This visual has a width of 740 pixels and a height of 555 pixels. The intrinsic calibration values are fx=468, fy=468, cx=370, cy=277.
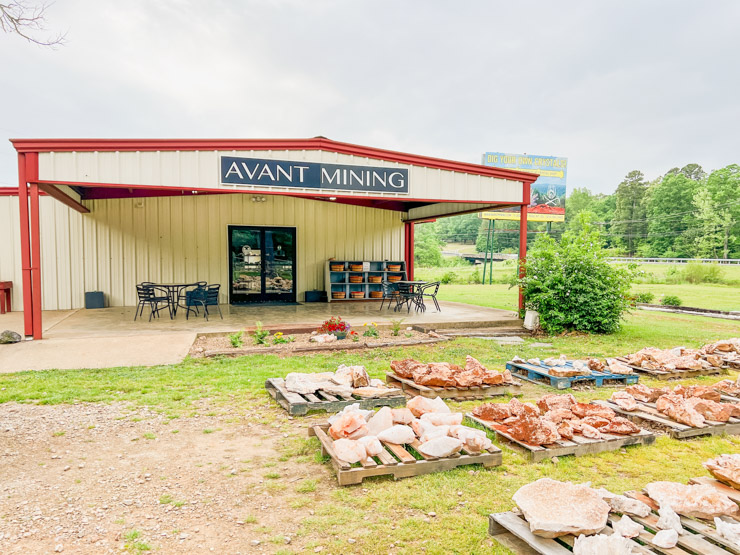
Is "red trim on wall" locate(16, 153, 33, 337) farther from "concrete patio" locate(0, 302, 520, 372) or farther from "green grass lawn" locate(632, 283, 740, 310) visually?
"green grass lawn" locate(632, 283, 740, 310)

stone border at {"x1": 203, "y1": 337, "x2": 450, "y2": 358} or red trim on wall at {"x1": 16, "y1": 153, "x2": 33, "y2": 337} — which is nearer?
stone border at {"x1": 203, "y1": 337, "x2": 450, "y2": 358}

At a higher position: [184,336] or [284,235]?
[284,235]

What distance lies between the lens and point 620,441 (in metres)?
3.39

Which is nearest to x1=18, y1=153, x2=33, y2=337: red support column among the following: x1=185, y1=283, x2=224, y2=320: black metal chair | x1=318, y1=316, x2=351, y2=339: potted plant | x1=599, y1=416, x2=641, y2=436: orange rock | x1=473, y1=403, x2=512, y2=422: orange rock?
x1=185, y1=283, x2=224, y2=320: black metal chair

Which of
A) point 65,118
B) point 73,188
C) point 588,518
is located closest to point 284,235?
point 73,188

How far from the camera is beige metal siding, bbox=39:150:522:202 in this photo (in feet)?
22.8

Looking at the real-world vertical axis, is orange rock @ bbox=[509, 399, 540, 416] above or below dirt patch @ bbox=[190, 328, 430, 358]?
above

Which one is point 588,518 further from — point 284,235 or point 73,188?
point 284,235

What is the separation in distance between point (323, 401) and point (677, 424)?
2932mm

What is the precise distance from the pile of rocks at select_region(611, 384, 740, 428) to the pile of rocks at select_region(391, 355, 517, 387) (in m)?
1.09

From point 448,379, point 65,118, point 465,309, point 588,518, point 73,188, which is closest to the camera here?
point 588,518

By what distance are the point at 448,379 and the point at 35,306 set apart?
6294mm

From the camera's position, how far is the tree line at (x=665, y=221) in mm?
39281

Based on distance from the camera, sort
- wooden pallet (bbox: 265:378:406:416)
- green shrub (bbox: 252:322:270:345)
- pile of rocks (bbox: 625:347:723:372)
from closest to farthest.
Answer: wooden pallet (bbox: 265:378:406:416)
pile of rocks (bbox: 625:347:723:372)
green shrub (bbox: 252:322:270:345)
